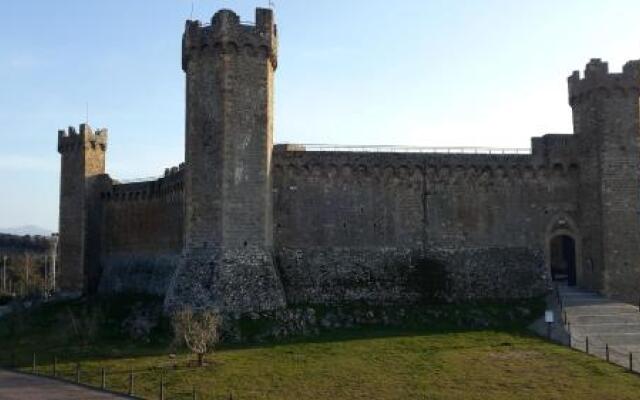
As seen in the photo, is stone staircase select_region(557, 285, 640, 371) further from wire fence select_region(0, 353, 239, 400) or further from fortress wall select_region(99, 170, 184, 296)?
fortress wall select_region(99, 170, 184, 296)

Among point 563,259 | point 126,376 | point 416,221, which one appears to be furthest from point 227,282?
point 563,259

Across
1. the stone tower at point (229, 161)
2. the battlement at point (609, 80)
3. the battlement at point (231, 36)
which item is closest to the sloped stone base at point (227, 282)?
the stone tower at point (229, 161)

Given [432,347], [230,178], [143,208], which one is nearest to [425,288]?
[432,347]

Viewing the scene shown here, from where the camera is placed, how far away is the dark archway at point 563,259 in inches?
1473

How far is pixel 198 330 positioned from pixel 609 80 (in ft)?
80.0

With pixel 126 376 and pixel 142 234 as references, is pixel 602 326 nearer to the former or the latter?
pixel 126 376

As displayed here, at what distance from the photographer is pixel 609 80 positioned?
35844 millimetres

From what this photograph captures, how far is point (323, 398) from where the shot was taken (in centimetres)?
2059

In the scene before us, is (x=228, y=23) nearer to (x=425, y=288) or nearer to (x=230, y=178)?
(x=230, y=178)

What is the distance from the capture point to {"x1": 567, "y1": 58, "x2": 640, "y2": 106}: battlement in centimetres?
3578

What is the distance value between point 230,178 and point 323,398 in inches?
535

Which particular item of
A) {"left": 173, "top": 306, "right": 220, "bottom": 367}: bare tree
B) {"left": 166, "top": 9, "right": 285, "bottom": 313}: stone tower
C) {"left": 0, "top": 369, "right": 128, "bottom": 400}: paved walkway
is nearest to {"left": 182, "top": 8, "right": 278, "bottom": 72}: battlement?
{"left": 166, "top": 9, "right": 285, "bottom": 313}: stone tower

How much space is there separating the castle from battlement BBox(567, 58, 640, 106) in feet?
0.22

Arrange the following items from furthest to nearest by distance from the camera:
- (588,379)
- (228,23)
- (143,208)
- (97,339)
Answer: (143,208) < (228,23) < (97,339) < (588,379)
